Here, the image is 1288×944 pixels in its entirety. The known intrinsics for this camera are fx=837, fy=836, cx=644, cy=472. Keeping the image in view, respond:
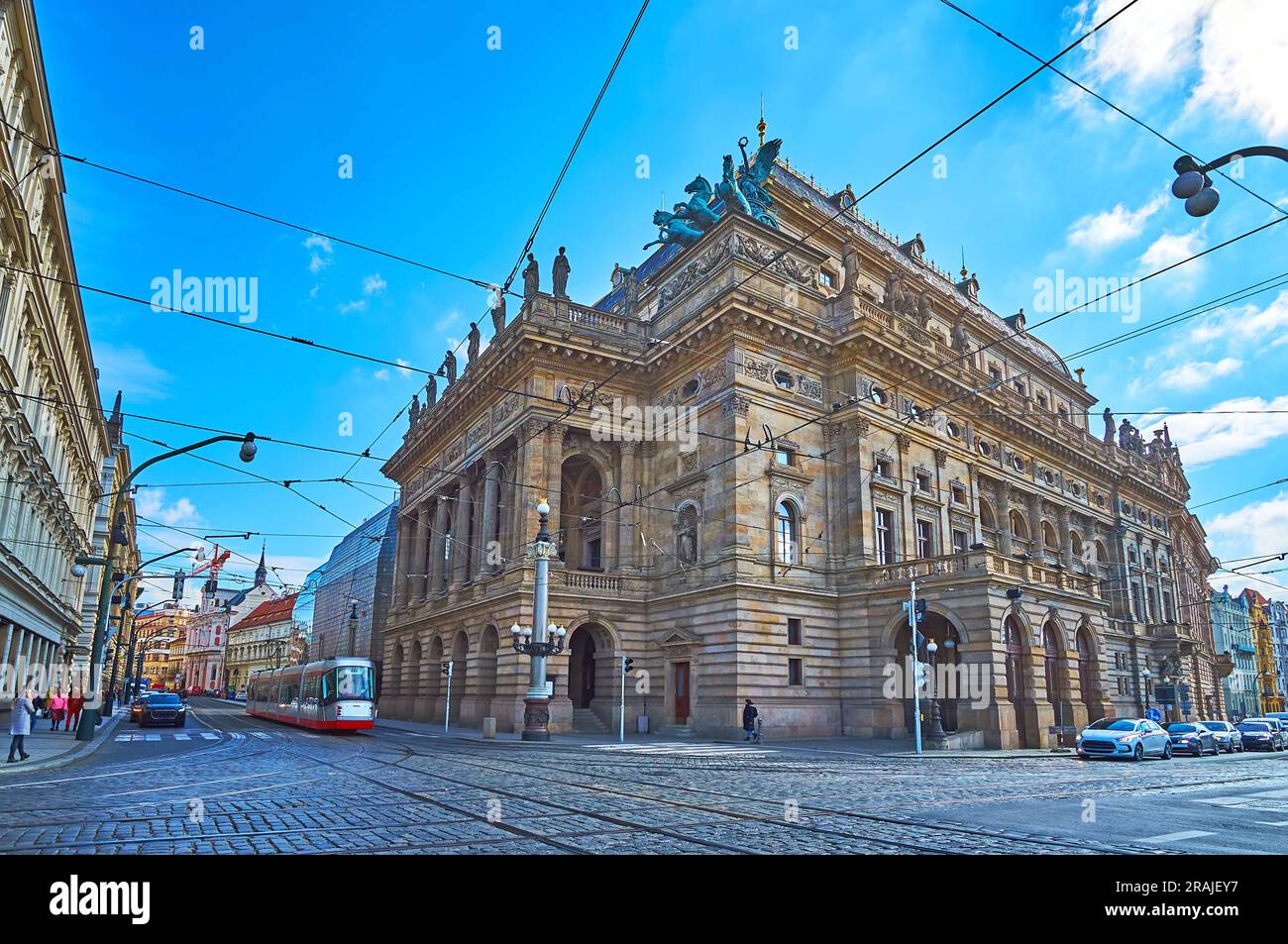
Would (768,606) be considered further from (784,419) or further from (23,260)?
(23,260)

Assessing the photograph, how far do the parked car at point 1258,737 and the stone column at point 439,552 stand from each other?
41.6 m

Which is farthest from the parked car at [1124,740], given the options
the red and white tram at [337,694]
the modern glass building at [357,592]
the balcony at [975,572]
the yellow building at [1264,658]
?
the yellow building at [1264,658]

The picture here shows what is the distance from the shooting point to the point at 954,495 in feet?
138

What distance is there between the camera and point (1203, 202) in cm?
1110

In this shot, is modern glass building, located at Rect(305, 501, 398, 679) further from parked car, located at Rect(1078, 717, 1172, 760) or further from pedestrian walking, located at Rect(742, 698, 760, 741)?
parked car, located at Rect(1078, 717, 1172, 760)

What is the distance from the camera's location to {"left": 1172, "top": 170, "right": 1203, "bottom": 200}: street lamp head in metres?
10.9

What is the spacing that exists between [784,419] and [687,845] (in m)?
29.3

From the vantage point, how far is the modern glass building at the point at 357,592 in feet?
231

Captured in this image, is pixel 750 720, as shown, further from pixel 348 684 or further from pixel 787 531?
pixel 348 684

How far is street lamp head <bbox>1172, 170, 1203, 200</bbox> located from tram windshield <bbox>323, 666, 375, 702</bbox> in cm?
3161

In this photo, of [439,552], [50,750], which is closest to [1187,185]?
[50,750]

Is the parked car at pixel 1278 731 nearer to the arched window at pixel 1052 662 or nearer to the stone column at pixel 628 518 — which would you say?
the arched window at pixel 1052 662

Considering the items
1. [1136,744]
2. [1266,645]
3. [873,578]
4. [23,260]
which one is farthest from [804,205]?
[1266,645]

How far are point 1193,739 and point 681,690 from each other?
787 inches
